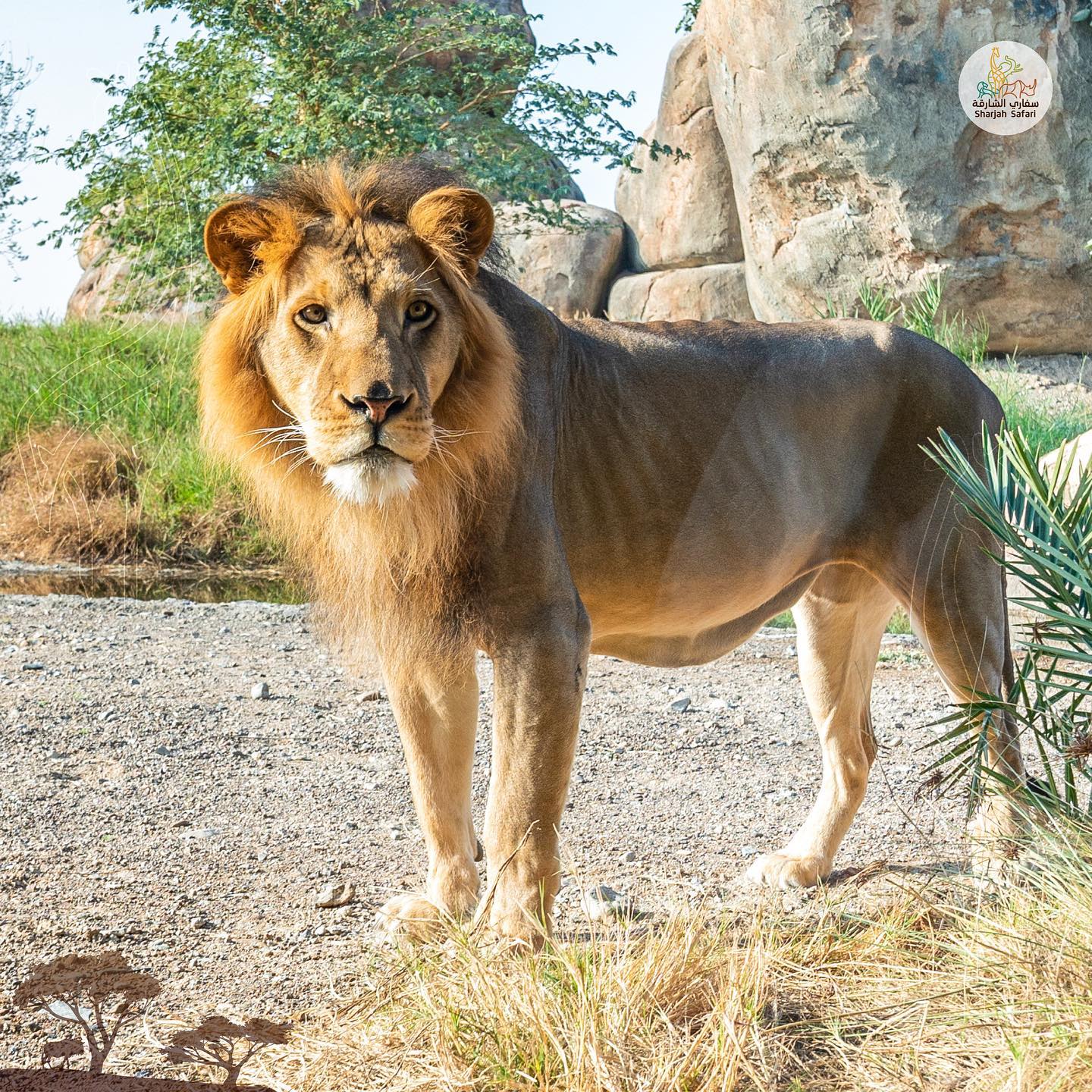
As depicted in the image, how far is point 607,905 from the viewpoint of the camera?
293cm

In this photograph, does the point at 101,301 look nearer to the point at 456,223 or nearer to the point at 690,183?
the point at 690,183

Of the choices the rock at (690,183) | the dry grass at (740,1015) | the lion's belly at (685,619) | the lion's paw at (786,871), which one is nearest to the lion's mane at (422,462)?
the lion's belly at (685,619)

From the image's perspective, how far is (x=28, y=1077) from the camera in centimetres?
220

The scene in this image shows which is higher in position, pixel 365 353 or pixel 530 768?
pixel 365 353

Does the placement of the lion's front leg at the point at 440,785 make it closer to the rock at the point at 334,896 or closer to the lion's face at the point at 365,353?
the rock at the point at 334,896

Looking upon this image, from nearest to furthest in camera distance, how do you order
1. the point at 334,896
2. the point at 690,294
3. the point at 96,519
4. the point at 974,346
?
the point at 334,896 → the point at 96,519 → the point at 974,346 → the point at 690,294

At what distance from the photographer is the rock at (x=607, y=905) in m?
2.86

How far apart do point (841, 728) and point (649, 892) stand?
0.73 m


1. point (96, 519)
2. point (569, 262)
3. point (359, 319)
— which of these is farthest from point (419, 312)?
point (569, 262)

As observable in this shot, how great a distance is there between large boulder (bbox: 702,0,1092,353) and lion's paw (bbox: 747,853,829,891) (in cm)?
1037

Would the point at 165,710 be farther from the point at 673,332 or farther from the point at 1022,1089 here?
the point at 1022,1089

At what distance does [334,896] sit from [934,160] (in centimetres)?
1125

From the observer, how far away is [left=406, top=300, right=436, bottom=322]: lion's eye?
8.16 ft

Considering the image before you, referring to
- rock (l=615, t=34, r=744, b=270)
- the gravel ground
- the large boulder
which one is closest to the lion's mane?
the gravel ground
